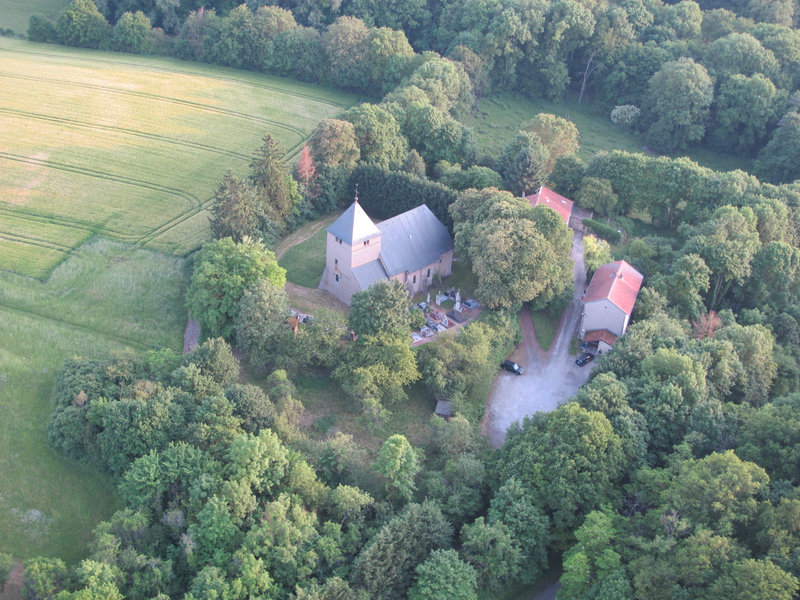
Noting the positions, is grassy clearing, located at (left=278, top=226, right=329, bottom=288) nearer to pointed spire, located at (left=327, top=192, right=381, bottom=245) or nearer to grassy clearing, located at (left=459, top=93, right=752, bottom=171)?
pointed spire, located at (left=327, top=192, right=381, bottom=245)

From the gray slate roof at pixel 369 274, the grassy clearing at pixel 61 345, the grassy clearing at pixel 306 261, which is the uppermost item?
the gray slate roof at pixel 369 274

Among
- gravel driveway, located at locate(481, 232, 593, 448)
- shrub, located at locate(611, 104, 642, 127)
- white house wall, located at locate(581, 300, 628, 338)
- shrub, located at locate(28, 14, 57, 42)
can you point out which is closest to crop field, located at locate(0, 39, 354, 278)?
shrub, located at locate(28, 14, 57, 42)

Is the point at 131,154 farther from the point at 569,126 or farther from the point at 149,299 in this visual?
the point at 569,126

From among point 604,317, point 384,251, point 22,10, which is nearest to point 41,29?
point 22,10

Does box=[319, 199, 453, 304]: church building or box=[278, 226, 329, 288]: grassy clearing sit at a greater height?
box=[319, 199, 453, 304]: church building

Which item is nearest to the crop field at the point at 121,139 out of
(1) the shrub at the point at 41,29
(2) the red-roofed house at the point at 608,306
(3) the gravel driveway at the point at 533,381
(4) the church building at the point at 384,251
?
(1) the shrub at the point at 41,29

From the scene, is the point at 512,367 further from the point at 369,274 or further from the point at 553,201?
the point at 553,201

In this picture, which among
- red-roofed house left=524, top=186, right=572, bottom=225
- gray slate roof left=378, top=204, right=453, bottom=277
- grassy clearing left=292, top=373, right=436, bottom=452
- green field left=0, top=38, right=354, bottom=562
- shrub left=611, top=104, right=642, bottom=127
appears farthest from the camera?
shrub left=611, top=104, right=642, bottom=127

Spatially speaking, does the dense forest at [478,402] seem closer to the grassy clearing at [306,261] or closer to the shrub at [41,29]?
the grassy clearing at [306,261]
